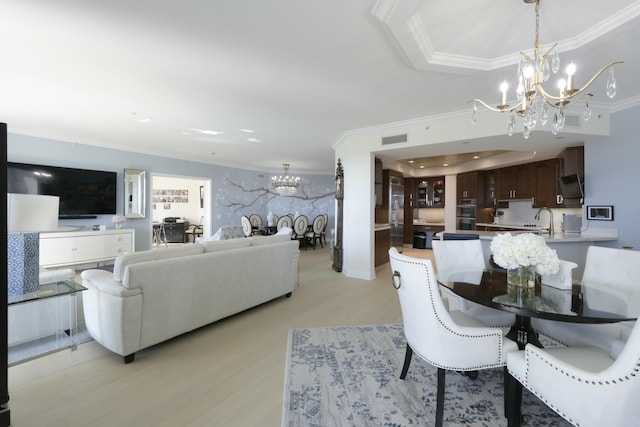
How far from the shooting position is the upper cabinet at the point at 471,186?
7438 millimetres

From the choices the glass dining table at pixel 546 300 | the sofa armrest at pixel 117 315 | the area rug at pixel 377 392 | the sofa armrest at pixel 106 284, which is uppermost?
the glass dining table at pixel 546 300

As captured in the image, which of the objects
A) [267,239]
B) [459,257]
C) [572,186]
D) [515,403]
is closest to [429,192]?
[572,186]

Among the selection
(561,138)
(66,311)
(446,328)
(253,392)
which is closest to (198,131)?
(66,311)

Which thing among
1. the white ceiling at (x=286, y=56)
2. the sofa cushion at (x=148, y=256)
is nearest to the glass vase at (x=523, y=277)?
the white ceiling at (x=286, y=56)

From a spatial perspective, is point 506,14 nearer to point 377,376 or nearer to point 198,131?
point 377,376

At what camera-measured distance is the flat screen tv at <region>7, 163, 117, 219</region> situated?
5.08 metres

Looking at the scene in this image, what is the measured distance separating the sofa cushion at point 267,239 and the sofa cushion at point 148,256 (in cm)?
72

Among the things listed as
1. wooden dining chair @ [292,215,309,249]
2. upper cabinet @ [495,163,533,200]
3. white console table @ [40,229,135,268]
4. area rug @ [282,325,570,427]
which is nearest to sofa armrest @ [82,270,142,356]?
area rug @ [282,325,570,427]

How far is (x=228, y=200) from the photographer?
8852 millimetres

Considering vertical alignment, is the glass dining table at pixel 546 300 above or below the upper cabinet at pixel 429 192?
below

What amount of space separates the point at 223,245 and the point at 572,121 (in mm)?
4779

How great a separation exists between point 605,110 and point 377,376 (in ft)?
15.2

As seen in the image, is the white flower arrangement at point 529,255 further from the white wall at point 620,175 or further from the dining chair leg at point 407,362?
the white wall at point 620,175

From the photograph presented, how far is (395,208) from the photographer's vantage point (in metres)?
7.52
